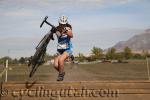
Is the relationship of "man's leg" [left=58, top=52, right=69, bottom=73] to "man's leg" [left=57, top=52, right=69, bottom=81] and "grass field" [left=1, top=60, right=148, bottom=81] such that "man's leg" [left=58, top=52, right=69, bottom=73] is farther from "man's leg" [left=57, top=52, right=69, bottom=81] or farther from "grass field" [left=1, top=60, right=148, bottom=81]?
"grass field" [left=1, top=60, right=148, bottom=81]

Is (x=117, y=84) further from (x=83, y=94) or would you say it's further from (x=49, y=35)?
(x=49, y=35)

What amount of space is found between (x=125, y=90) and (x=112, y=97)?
250 millimetres

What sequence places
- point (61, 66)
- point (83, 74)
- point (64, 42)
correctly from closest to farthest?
1. point (61, 66)
2. point (64, 42)
3. point (83, 74)

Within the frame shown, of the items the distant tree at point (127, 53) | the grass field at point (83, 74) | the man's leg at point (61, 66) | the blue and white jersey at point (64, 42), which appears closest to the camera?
the man's leg at point (61, 66)

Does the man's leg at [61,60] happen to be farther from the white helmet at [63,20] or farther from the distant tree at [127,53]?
the distant tree at [127,53]

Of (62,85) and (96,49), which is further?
(96,49)

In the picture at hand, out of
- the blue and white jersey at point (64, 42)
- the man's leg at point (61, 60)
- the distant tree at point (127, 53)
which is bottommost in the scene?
the man's leg at point (61, 60)

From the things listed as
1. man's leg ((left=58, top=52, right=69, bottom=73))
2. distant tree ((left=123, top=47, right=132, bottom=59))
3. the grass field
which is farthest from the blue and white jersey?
distant tree ((left=123, top=47, right=132, bottom=59))

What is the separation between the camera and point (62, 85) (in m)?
6.11

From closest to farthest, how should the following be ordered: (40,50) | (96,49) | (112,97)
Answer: (112,97) → (40,50) → (96,49)

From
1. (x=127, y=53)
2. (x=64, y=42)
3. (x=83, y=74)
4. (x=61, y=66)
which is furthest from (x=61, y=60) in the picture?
(x=127, y=53)

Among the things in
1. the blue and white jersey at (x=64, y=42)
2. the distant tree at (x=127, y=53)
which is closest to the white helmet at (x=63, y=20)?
the blue and white jersey at (x=64, y=42)

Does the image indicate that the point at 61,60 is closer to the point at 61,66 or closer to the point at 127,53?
the point at 61,66

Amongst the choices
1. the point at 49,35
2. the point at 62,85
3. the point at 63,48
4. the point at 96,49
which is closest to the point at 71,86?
the point at 62,85
